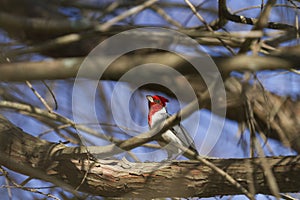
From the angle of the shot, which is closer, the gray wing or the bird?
the bird

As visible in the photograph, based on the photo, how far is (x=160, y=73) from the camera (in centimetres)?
158

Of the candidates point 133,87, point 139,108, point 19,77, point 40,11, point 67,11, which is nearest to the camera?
point 19,77

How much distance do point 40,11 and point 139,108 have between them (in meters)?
0.92

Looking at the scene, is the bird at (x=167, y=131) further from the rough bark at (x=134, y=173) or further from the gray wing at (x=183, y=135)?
the rough bark at (x=134, y=173)

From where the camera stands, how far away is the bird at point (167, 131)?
273cm

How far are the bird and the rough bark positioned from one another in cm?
17

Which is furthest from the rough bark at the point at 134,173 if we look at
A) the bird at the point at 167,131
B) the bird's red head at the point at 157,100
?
the bird's red head at the point at 157,100

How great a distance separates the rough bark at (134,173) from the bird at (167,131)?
0.56 ft

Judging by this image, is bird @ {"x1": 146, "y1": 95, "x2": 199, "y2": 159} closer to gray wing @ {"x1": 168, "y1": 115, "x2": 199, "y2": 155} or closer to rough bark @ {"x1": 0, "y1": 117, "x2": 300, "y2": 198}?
gray wing @ {"x1": 168, "y1": 115, "x2": 199, "y2": 155}

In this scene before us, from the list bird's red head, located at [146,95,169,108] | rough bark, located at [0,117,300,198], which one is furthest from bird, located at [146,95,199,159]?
rough bark, located at [0,117,300,198]

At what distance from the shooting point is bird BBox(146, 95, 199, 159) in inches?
108

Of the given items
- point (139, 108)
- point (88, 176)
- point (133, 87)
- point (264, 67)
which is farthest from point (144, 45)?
point (264, 67)

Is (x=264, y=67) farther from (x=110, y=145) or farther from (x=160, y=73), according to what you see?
(x=110, y=145)

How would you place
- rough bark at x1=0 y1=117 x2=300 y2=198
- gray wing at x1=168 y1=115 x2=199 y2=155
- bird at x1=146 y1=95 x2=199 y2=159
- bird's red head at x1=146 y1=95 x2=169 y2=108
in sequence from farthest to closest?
bird's red head at x1=146 y1=95 x2=169 y2=108
gray wing at x1=168 y1=115 x2=199 y2=155
bird at x1=146 y1=95 x2=199 y2=159
rough bark at x1=0 y1=117 x2=300 y2=198
